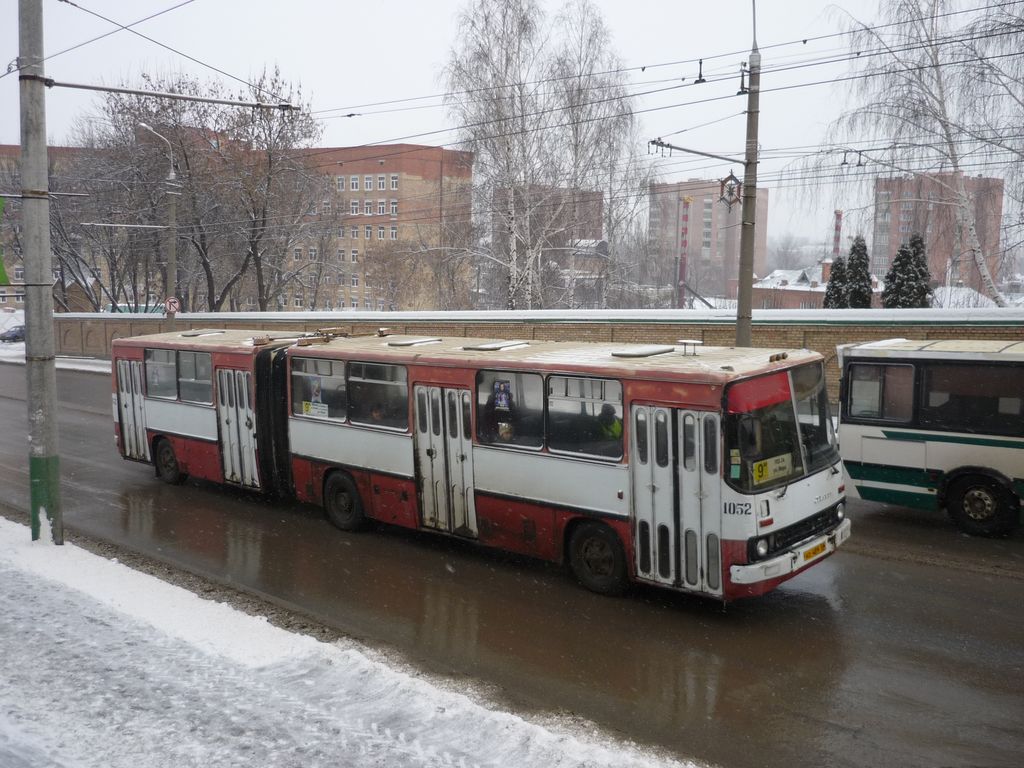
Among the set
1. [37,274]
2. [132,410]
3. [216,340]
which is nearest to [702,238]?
[132,410]

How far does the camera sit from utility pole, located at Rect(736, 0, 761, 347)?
42.2ft

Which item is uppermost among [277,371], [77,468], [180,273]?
[180,273]

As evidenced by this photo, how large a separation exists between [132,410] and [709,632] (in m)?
10.8

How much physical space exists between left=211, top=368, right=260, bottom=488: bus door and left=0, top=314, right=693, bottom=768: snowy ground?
4341 mm

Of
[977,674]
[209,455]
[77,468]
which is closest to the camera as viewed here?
[977,674]

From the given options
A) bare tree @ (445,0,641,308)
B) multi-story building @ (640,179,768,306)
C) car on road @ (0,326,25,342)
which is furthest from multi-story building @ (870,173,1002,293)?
car on road @ (0,326,25,342)

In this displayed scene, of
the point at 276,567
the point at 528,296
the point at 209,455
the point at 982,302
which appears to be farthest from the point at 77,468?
the point at 982,302

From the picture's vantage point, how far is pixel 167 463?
13656 mm

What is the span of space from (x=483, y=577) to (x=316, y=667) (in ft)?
9.44

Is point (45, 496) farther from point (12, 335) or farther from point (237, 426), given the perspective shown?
point (12, 335)

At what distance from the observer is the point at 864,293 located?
1097 inches

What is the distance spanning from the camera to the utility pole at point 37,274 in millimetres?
9180

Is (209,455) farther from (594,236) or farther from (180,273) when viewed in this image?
(180,273)

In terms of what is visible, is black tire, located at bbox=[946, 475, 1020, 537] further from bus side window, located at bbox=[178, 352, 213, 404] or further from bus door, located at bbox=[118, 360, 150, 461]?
bus door, located at bbox=[118, 360, 150, 461]
